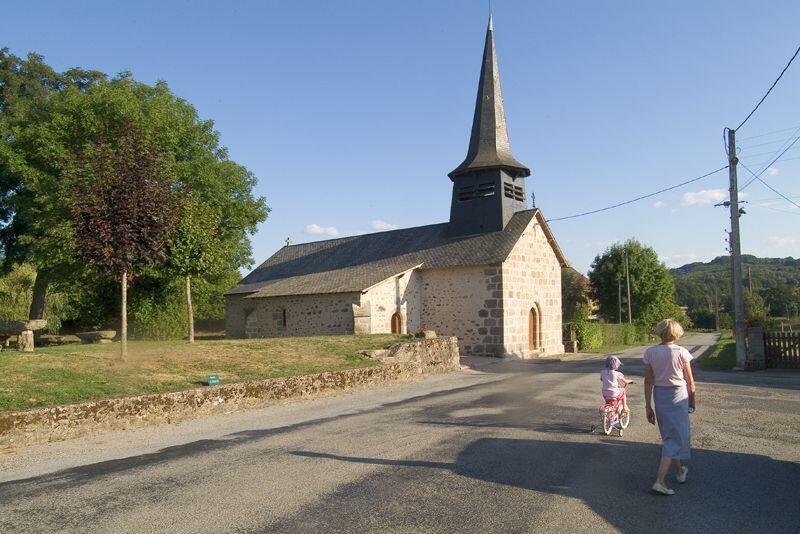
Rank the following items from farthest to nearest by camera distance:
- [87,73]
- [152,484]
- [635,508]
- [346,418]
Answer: [87,73], [346,418], [152,484], [635,508]

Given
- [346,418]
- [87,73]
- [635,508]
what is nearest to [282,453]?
[346,418]

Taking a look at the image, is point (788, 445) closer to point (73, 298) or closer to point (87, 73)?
point (87, 73)

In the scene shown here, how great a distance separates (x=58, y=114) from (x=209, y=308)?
23435 mm

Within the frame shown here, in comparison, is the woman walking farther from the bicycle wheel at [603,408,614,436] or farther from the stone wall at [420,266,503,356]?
the stone wall at [420,266,503,356]

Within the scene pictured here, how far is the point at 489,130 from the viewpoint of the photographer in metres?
27.0

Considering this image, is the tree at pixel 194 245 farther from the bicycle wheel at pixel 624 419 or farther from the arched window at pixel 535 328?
the arched window at pixel 535 328

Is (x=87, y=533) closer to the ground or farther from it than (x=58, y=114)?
closer to the ground

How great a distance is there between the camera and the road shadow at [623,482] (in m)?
4.55

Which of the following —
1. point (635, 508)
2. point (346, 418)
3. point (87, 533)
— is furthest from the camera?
point (346, 418)

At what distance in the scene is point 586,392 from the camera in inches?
468

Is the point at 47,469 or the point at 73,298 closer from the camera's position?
the point at 47,469

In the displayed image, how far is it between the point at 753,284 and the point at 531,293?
3347 inches

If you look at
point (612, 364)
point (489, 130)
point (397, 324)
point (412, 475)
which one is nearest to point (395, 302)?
point (397, 324)

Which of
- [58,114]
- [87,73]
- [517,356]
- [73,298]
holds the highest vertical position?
[87,73]
